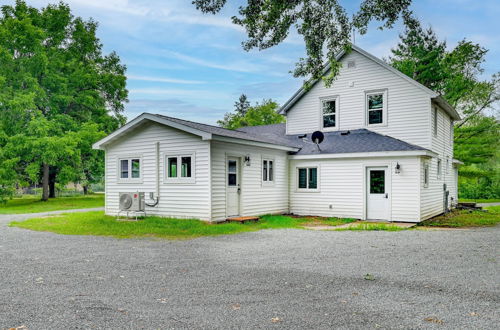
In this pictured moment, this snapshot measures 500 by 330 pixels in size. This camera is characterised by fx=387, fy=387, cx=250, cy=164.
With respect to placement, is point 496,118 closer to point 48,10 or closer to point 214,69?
point 214,69

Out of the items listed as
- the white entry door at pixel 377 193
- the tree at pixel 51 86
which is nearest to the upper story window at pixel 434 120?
the white entry door at pixel 377 193

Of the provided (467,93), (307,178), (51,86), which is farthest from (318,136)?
(467,93)

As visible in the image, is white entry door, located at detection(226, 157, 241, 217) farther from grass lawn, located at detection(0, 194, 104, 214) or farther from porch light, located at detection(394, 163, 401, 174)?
grass lawn, located at detection(0, 194, 104, 214)

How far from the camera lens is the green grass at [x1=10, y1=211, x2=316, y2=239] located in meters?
11.0

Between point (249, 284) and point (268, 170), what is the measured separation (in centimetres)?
991

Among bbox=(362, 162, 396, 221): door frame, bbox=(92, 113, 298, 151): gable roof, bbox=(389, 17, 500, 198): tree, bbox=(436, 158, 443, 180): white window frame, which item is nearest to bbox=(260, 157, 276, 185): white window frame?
bbox=(92, 113, 298, 151): gable roof

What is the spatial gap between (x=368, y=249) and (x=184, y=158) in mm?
7147

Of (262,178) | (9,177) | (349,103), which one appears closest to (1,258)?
(262,178)

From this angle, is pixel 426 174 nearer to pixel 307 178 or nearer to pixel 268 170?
pixel 307 178

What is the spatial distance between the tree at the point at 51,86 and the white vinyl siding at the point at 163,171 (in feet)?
33.5

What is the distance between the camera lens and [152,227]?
11930 millimetres

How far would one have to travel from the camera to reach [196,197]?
1295cm

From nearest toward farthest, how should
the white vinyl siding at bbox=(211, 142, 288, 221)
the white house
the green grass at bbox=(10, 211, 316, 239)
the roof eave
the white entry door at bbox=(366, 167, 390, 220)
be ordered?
the green grass at bbox=(10, 211, 316, 239), the roof eave, the white vinyl siding at bbox=(211, 142, 288, 221), the white house, the white entry door at bbox=(366, 167, 390, 220)

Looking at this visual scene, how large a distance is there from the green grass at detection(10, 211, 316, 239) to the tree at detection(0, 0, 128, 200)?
11723 millimetres
